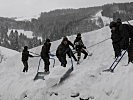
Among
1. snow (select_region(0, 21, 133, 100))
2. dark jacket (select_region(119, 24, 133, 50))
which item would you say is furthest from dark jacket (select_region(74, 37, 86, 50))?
dark jacket (select_region(119, 24, 133, 50))

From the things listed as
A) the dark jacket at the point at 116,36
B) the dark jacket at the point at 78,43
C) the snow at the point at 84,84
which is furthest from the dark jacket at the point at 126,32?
the dark jacket at the point at 78,43

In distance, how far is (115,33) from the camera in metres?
13.1

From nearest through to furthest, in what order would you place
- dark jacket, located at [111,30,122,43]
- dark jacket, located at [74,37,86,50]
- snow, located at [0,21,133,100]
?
snow, located at [0,21,133,100]
dark jacket, located at [111,30,122,43]
dark jacket, located at [74,37,86,50]

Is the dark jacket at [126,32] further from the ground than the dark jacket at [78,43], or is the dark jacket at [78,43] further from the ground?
the dark jacket at [126,32]

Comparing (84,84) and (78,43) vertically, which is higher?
(78,43)

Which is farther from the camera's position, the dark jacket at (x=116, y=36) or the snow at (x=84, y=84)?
the dark jacket at (x=116, y=36)

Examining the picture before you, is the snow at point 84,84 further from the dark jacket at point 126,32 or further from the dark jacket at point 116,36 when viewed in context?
the dark jacket at point 126,32

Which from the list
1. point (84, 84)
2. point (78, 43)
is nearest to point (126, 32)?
point (84, 84)

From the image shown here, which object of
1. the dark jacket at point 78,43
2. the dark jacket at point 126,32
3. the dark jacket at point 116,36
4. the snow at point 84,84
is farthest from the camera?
the dark jacket at point 78,43

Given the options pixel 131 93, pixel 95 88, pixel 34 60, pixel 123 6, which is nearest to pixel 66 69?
pixel 95 88

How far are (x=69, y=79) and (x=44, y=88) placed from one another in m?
1.16

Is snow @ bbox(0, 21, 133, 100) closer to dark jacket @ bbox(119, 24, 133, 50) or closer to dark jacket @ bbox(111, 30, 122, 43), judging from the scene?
dark jacket @ bbox(111, 30, 122, 43)

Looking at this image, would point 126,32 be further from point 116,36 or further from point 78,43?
point 78,43

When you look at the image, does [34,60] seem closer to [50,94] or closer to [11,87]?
[11,87]
